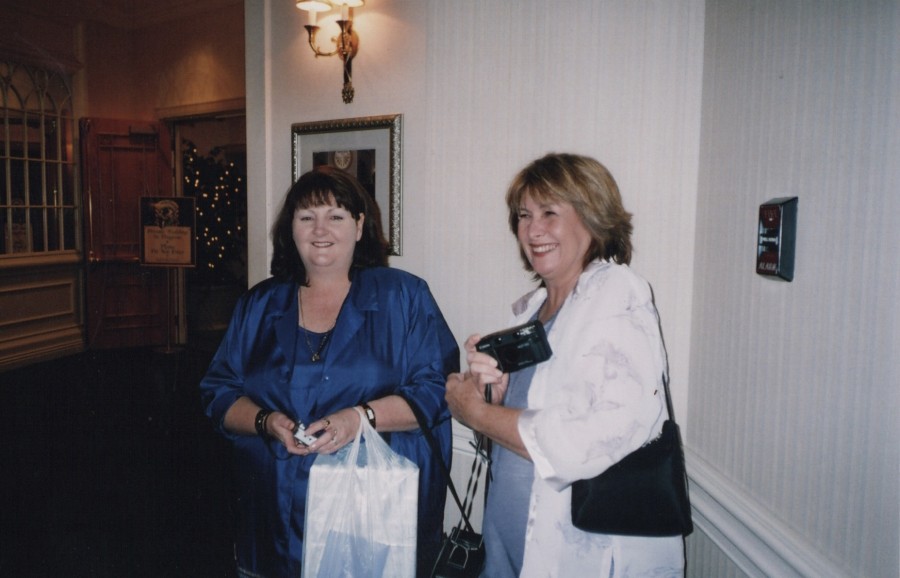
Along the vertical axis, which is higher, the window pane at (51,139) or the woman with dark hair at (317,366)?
the window pane at (51,139)

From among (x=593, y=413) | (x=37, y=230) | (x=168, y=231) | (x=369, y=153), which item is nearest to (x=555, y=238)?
(x=593, y=413)

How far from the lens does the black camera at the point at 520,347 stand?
1.13 meters

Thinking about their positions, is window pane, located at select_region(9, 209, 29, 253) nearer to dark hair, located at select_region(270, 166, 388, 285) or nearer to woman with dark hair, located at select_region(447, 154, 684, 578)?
dark hair, located at select_region(270, 166, 388, 285)

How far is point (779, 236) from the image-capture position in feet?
3.60

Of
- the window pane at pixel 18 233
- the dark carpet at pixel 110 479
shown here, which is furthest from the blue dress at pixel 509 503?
the window pane at pixel 18 233

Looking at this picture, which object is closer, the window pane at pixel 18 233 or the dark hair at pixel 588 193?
the dark hair at pixel 588 193

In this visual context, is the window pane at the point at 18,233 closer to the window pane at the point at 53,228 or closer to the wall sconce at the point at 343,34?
the window pane at the point at 53,228

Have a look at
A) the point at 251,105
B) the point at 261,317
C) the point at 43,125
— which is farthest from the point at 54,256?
the point at 261,317

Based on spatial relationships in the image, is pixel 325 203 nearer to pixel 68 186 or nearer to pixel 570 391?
pixel 570 391

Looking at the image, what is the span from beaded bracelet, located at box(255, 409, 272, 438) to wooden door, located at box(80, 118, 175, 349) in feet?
16.9

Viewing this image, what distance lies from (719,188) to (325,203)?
105 centimetres

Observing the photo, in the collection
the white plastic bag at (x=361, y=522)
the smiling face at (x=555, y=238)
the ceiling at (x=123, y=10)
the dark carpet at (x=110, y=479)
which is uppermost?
the ceiling at (x=123, y=10)

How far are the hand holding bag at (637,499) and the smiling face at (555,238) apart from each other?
0.44m

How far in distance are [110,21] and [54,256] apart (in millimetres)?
2640
